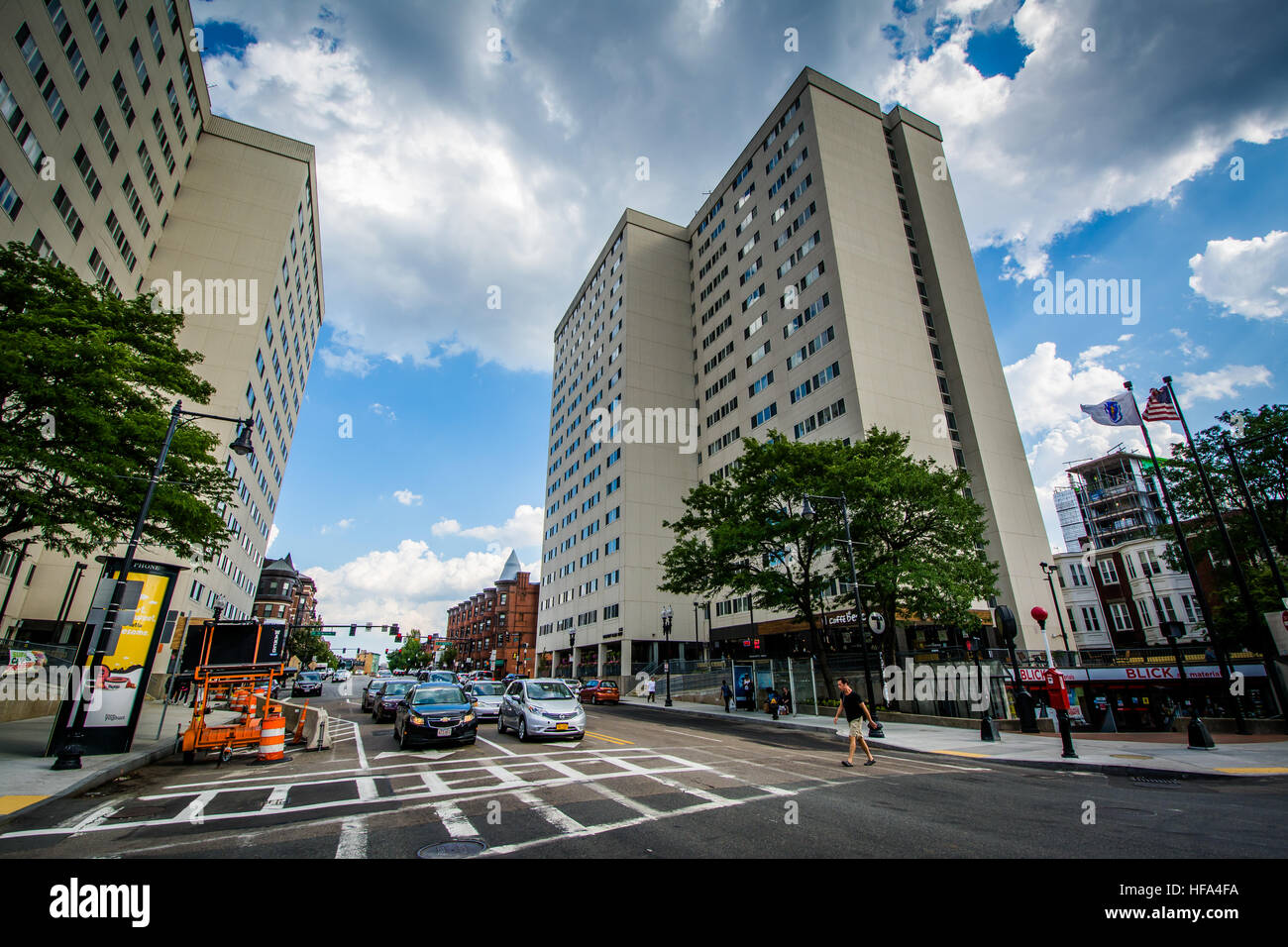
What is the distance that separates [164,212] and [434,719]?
156 ft

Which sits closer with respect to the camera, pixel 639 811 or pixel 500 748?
pixel 639 811

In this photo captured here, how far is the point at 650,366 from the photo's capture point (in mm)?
63406

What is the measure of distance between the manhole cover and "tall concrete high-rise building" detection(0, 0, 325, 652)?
65.4 ft

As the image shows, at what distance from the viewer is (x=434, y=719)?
13297 mm

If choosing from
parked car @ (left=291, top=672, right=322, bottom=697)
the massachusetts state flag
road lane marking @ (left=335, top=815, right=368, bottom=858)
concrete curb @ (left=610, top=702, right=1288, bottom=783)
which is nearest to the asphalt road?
road lane marking @ (left=335, top=815, right=368, bottom=858)

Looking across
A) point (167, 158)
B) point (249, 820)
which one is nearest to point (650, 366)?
point (167, 158)

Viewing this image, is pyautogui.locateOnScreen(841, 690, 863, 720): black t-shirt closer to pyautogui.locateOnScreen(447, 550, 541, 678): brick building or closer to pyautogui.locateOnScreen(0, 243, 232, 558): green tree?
pyautogui.locateOnScreen(0, 243, 232, 558): green tree

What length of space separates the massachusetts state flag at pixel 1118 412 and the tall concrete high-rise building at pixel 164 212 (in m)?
32.1

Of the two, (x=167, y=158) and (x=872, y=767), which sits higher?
(x=167, y=158)

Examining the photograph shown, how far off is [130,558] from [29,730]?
8.22 m

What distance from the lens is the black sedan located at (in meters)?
13.2

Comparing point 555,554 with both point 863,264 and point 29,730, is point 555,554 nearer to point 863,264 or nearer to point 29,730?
point 863,264

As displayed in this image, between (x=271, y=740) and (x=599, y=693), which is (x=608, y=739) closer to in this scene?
(x=271, y=740)

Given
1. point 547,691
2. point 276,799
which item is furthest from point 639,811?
point 547,691
